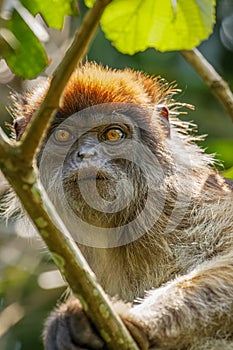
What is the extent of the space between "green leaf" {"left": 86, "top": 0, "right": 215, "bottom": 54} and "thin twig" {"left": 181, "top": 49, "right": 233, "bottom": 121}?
42.1 inches

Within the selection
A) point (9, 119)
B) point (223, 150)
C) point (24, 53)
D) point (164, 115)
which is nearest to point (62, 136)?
point (164, 115)

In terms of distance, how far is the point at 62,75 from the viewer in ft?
9.64

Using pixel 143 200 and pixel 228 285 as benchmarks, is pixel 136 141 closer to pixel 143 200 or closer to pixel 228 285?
pixel 143 200

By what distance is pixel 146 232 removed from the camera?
549cm

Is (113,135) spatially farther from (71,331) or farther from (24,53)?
(71,331)

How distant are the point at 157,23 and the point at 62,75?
3.81 ft

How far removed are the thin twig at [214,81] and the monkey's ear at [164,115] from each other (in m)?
0.69

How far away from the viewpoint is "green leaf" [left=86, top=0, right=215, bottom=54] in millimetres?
3770

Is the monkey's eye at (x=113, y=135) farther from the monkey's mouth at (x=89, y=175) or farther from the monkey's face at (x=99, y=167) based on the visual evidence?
the monkey's mouth at (x=89, y=175)

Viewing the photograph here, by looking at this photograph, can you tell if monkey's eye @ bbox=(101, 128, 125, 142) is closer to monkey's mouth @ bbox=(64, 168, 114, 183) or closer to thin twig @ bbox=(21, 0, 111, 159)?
monkey's mouth @ bbox=(64, 168, 114, 183)

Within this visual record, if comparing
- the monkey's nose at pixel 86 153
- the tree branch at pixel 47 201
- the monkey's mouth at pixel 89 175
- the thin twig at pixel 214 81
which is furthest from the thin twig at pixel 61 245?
the thin twig at pixel 214 81

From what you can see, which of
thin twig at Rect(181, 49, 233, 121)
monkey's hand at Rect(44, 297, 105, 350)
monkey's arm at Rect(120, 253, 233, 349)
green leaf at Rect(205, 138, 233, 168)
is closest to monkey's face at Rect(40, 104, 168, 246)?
thin twig at Rect(181, 49, 233, 121)

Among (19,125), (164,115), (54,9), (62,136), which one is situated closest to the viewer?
(54,9)

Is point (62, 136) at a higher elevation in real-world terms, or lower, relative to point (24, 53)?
lower
